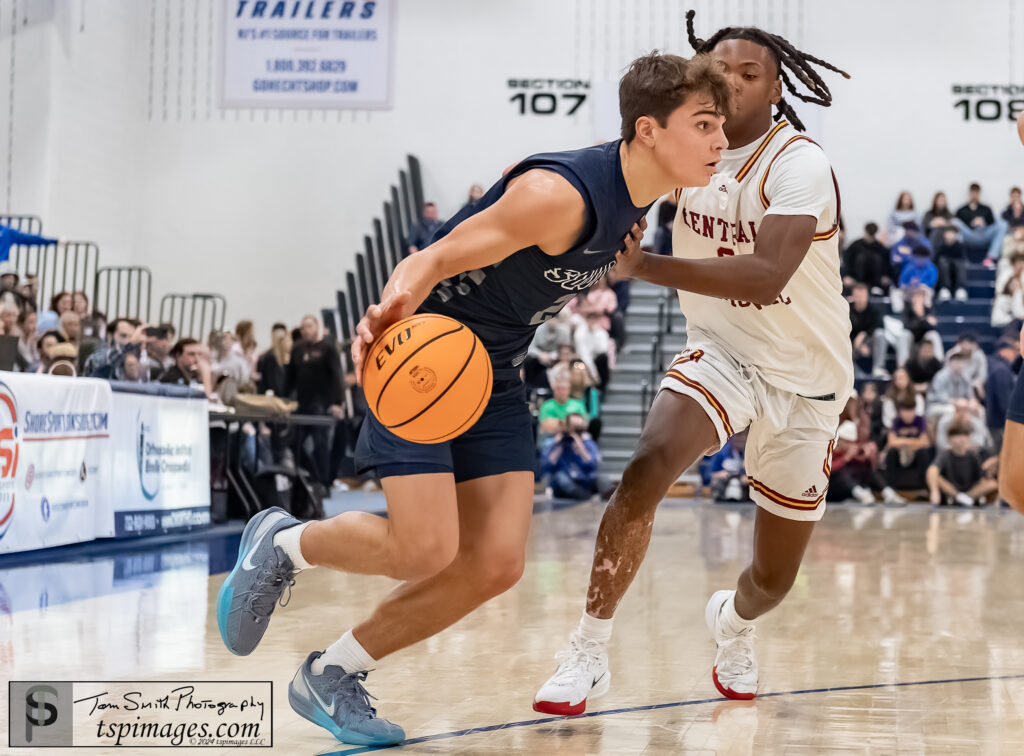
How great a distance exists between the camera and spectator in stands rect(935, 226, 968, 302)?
55.7ft

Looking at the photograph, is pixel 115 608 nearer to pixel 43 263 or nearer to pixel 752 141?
pixel 752 141

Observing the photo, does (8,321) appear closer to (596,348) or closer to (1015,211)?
A: (596,348)

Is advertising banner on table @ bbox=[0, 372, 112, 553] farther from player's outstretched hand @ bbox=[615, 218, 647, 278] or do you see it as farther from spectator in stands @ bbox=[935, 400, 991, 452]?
spectator in stands @ bbox=[935, 400, 991, 452]

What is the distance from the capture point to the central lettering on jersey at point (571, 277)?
3.12 meters

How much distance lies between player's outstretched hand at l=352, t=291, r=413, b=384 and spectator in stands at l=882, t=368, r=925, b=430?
11.8 m

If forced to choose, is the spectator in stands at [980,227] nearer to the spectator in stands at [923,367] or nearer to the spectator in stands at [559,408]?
the spectator in stands at [923,367]

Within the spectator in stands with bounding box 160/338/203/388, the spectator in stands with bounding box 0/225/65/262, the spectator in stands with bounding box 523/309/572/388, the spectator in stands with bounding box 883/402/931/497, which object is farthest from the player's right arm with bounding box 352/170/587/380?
the spectator in stands with bounding box 883/402/931/497

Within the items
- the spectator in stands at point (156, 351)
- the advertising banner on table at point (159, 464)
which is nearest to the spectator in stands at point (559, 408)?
the spectator in stands at point (156, 351)

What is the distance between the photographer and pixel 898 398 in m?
13.7

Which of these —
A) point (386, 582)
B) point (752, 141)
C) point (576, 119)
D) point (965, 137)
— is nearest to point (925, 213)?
point (965, 137)

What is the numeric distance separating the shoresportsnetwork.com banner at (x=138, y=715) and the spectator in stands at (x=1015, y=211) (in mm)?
16196

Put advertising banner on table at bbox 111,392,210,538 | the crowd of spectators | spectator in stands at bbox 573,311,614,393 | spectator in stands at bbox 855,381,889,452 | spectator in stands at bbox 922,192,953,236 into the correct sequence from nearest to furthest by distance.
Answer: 1. advertising banner on table at bbox 111,392,210,538
2. the crowd of spectators
3. spectator in stands at bbox 855,381,889,452
4. spectator in stands at bbox 573,311,614,393
5. spectator in stands at bbox 922,192,953,236

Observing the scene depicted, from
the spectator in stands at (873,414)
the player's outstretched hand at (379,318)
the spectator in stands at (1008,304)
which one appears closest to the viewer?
the player's outstretched hand at (379,318)

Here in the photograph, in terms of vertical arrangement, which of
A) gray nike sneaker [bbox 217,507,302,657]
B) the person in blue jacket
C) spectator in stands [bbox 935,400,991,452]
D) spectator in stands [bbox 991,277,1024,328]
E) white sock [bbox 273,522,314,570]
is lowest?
gray nike sneaker [bbox 217,507,302,657]
